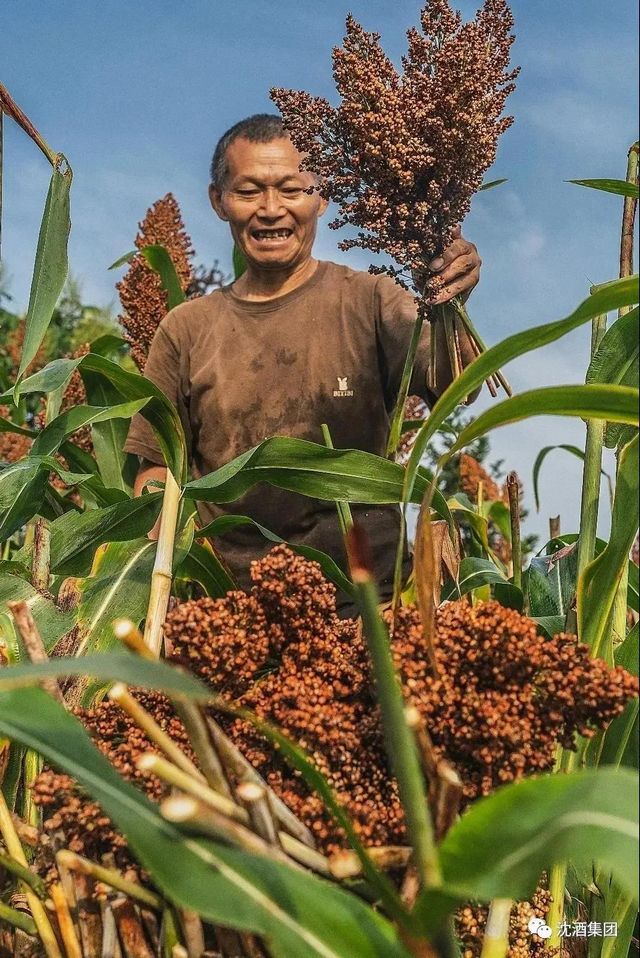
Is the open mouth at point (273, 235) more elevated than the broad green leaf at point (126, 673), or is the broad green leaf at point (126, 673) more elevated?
the open mouth at point (273, 235)

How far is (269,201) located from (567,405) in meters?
1.60

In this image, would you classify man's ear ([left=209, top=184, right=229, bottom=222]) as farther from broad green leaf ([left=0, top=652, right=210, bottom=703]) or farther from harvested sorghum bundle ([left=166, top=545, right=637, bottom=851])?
broad green leaf ([left=0, top=652, right=210, bottom=703])

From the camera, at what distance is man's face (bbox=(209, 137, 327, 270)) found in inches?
82.4

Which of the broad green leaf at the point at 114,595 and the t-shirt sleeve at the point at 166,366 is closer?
the broad green leaf at the point at 114,595

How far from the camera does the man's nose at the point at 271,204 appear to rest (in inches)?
82.4

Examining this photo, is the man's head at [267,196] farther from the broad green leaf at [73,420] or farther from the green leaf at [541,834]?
the green leaf at [541,834]

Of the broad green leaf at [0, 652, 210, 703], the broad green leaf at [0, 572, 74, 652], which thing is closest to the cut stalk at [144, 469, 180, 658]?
the broad green leaf at [0, 572, 74, 652]

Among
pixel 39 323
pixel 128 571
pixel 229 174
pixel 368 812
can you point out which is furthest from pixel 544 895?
pixel 229 174

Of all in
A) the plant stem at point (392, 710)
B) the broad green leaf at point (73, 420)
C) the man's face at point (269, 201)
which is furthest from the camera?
the man's face at point (269, 201)

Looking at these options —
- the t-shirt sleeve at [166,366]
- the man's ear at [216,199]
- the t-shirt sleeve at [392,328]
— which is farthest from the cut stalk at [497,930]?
the man's ear at [216,199]

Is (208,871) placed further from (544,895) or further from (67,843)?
(544,895)

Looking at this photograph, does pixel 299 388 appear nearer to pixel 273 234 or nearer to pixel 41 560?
pixel 273 234

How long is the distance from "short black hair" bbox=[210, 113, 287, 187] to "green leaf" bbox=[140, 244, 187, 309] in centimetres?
24

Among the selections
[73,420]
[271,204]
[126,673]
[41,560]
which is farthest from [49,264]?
[271,204]
